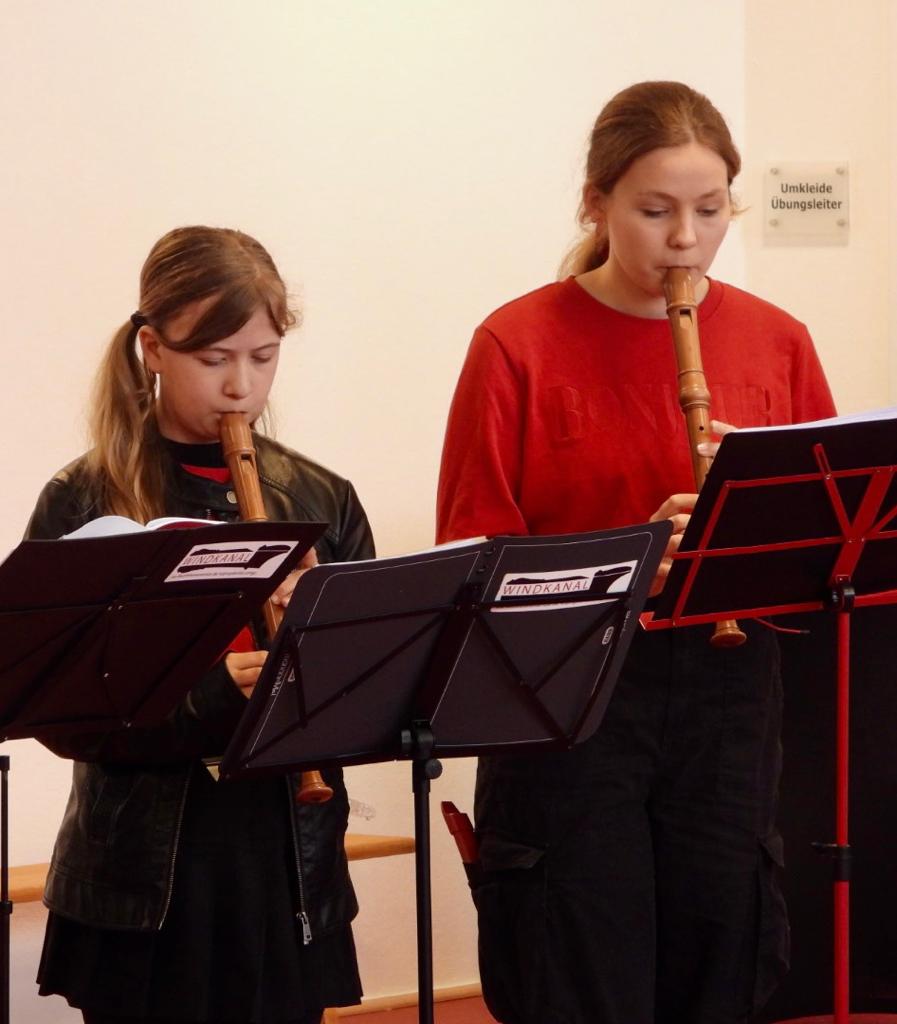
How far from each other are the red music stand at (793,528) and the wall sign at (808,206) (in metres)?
2.33

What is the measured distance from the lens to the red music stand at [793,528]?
5.77 ft

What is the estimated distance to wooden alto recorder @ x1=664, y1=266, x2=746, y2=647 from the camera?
1.98 metres

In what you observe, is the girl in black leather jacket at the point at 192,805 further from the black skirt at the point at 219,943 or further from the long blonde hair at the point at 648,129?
the long blonde hair at the point at 648,129

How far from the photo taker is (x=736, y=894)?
2053 millimetres

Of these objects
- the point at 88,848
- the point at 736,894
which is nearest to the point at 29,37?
the point at 88,848

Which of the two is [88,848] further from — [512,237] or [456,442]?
[512,237]

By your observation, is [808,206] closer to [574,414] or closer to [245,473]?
[574,414]

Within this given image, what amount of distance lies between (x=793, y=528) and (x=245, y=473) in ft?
2.30

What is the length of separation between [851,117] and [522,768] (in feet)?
9.07

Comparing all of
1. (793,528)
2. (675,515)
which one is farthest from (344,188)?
(793,528)

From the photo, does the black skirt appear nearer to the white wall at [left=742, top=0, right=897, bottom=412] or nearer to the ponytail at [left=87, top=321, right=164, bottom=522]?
the ponytail at [left=87, top=321, right=164, bottom=522]

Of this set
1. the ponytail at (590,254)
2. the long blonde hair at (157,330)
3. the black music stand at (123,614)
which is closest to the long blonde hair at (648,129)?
the ponytail at (590,254)

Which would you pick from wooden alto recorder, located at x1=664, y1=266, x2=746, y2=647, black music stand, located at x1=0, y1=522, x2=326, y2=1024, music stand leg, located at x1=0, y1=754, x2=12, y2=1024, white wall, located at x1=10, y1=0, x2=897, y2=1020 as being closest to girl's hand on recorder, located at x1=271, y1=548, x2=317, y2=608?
black music stand, located at x1=0, y1=522, x2=326, y2=1024

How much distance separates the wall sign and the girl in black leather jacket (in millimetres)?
2432
